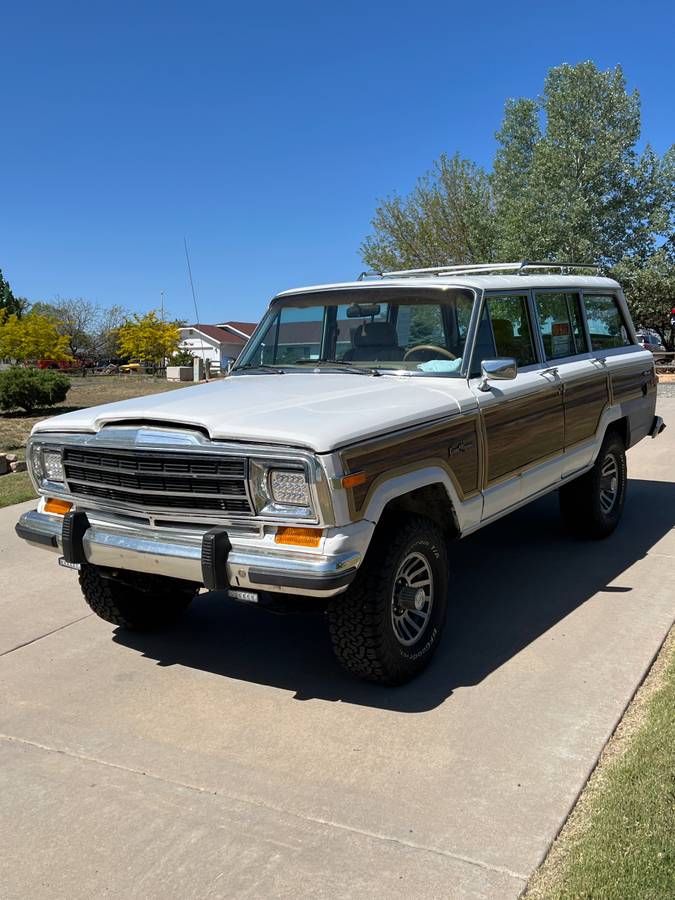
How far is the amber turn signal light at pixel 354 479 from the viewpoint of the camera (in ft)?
11.6

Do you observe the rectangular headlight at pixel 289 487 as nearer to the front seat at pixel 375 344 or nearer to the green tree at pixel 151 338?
the front seat at pixel 375 344

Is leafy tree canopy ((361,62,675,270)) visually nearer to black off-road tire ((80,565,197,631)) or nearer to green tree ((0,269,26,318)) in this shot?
black off-road tire ((80,565,197,631))

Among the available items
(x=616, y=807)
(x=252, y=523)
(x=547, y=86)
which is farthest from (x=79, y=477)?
(x=547, y=86)

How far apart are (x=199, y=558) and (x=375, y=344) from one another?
6.74ft

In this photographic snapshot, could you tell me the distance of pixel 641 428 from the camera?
7.07 metres

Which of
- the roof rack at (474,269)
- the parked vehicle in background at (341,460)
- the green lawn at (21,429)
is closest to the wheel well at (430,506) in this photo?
the parked vehicle in background at (341,460)

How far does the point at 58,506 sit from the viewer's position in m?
4.46

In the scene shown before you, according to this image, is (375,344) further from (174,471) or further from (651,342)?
(651,342)

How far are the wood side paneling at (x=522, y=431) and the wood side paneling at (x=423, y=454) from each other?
0.22 m

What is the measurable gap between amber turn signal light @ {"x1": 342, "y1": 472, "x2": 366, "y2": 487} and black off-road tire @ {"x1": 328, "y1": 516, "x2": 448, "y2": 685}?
0.40 m

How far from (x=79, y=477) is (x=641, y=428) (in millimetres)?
4776

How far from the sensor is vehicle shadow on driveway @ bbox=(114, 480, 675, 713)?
4.20 meters

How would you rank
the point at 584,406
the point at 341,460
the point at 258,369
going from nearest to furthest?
the point at 341,460 → the point at 258,369 → the point at 584,406

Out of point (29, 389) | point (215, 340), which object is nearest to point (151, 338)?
point (215, 340)
